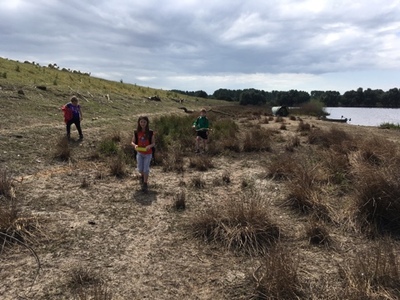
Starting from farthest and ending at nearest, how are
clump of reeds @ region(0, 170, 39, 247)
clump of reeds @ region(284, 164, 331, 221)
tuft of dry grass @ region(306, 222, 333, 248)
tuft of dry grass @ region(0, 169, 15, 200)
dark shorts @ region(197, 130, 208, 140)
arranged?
1. dark shorts @ region(197, 130, 208, 140)
2. tuft of dry grass @ region(0, 169, 15, 200)
3. clump of reeds @ region(284, 164, 331, 221)
4. tuft of dry grass @ region(306, 222, 333, 248)
5. clump of reeds @ region(0, 170, 39, 247)

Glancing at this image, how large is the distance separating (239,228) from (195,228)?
71 centimetres

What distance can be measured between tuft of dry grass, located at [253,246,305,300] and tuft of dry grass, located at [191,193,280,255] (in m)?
0.91

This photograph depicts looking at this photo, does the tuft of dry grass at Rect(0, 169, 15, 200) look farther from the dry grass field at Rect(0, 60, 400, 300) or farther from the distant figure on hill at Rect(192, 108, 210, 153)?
the distant figure on hill at Rect(192, 108, 210, 153)

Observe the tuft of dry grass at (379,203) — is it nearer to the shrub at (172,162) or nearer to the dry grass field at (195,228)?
the dry grass field at (195,228)

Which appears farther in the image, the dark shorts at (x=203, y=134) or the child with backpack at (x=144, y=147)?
the dark shorts at (x=203, y=134)

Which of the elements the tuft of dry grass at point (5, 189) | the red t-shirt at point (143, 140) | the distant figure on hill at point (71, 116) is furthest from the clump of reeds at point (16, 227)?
the distant figure on hill at point (71, 116)

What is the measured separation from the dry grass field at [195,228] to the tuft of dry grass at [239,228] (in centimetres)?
2

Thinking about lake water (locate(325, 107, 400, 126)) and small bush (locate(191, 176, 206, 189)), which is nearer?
small bush (locate(191, 176, 206, 189))

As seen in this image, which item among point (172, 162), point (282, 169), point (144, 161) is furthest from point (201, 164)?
point (144, 161)

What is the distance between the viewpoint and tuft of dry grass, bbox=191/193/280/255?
5.32 meters

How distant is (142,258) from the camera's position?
4.95m

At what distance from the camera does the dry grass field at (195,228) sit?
165 inches

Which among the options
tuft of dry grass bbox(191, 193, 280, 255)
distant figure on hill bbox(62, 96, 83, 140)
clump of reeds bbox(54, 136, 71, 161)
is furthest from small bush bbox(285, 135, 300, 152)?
tuft of dry grass bbox(191, 193, 280, 255)

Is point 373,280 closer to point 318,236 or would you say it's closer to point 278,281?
point 278,281
